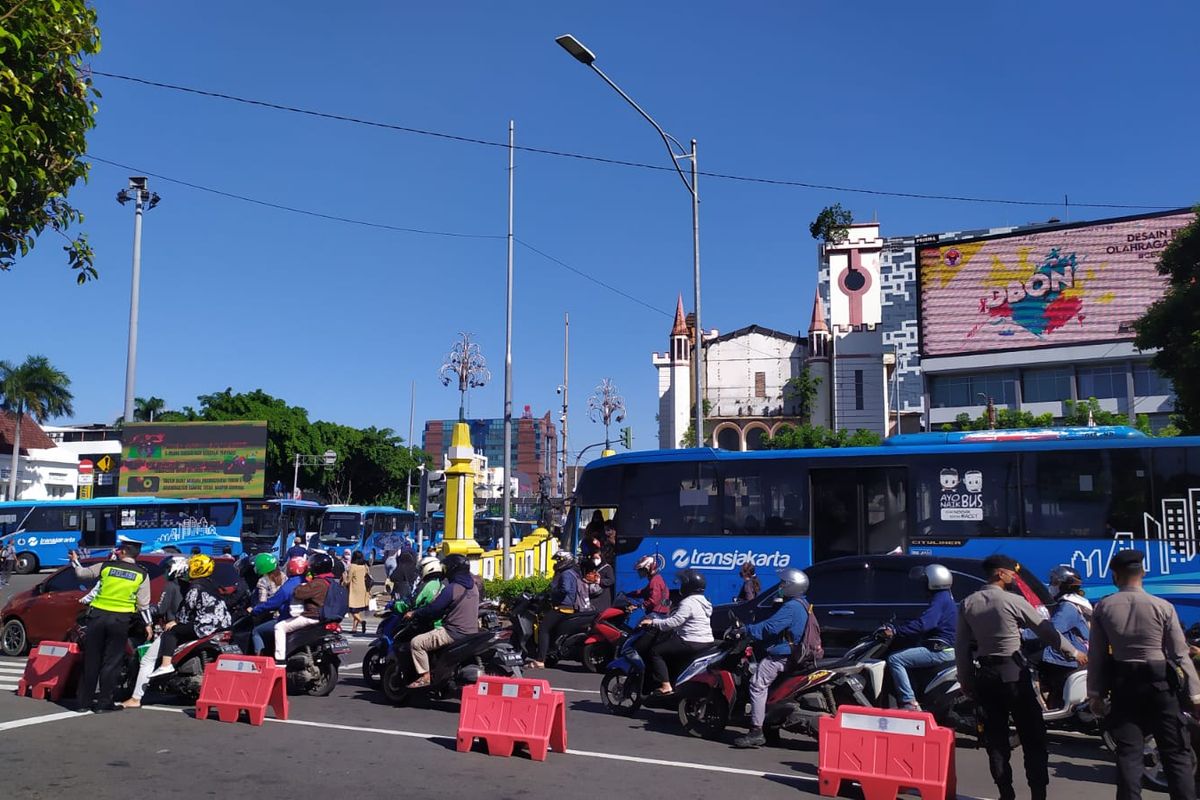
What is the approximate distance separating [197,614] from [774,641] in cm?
592

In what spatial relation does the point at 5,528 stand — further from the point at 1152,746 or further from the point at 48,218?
the point at 1152,746

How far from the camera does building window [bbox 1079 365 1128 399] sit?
59.9 metres

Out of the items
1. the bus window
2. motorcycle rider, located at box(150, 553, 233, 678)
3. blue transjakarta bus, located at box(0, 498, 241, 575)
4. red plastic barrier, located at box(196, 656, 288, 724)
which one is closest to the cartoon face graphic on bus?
the bus window

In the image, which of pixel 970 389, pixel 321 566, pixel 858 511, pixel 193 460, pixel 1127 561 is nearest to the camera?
pixel 1127 561

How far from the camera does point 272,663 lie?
30.2 ft

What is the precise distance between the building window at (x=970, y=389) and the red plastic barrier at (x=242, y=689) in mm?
60266

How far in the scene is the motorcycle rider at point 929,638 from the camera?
862 centimetres

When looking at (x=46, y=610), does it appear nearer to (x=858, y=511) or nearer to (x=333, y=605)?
(x=333, y=605)

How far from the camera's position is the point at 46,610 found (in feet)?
46.4

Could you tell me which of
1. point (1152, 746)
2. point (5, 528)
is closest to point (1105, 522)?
point (1152, 746)

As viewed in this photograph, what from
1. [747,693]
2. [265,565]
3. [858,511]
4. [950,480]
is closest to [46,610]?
[265,565]

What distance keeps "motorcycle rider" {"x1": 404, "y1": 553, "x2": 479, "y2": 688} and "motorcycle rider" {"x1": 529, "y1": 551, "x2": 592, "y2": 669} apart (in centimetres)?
374

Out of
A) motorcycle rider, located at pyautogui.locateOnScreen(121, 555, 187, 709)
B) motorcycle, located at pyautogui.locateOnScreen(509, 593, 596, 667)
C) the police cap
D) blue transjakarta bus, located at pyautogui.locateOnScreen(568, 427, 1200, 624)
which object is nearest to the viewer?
the police cap

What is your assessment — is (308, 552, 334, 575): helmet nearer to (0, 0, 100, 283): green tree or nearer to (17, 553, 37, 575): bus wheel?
(0, 0, 100, 283): green tree
